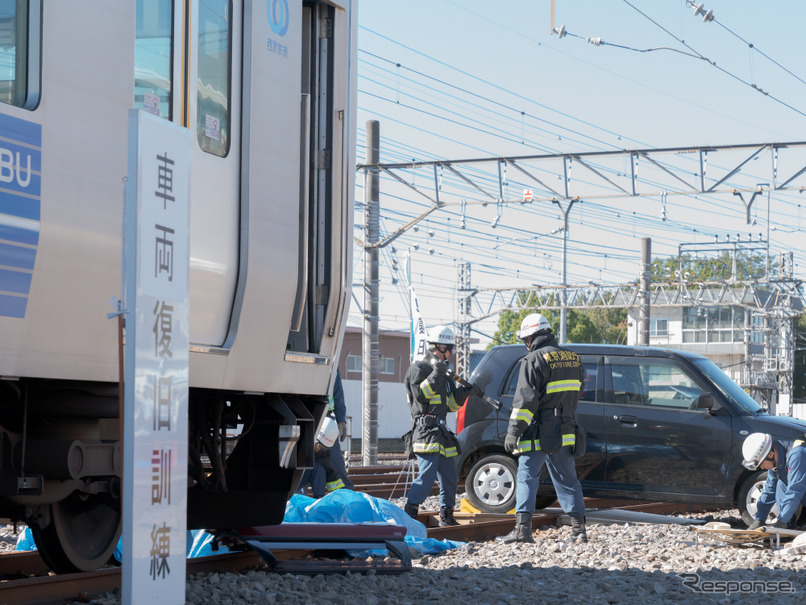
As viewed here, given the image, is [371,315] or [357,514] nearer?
[357,514]

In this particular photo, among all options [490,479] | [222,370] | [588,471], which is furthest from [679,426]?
[222,370]

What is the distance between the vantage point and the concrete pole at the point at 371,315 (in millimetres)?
20156

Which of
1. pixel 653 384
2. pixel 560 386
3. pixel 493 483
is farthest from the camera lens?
pixel 653 384

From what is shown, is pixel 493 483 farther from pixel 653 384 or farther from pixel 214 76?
pixel 214 76

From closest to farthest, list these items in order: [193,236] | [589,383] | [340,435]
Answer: [193,236], [340,435], [589,383]

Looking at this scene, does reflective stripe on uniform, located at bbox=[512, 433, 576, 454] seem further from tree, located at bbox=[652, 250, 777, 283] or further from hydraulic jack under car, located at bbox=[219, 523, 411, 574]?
tree, located at bbox=[652, 250, 777, 283]

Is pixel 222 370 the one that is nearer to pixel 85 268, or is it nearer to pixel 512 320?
pixel 85 268

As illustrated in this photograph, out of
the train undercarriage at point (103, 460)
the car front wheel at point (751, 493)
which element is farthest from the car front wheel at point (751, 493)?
the train undercarriage at point (103, 460)

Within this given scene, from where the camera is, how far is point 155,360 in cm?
398

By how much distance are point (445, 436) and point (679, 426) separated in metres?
2.84

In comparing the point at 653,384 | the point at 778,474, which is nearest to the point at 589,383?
the point at 653,384

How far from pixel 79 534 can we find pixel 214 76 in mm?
2783

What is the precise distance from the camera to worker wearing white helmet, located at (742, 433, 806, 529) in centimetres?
934

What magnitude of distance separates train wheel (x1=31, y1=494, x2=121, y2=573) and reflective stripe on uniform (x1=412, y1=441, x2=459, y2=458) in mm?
3705
